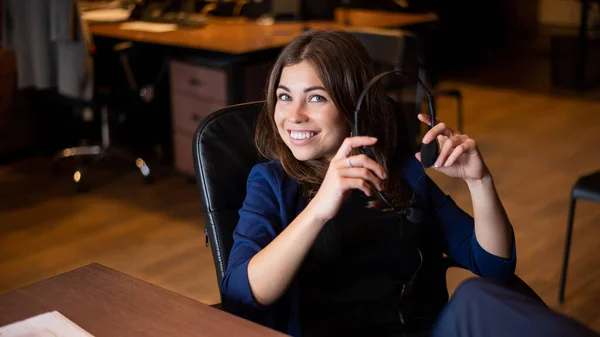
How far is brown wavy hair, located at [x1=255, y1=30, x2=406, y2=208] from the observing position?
62.3 inches

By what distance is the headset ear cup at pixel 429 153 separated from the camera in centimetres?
136

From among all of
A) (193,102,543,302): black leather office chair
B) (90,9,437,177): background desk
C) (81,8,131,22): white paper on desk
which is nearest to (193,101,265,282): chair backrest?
(193,102,543,302): black leather office chair

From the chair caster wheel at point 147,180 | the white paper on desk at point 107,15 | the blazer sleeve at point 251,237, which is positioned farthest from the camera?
the white paper on desk at point 107,15

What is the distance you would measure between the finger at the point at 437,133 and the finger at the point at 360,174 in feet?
0.39

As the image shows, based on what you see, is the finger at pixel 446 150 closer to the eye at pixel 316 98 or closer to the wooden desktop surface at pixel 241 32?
the eye at pixel 316 98

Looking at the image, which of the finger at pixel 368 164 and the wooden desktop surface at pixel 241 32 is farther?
the wooden desktop surface at pixel 241 32

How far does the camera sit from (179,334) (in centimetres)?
122

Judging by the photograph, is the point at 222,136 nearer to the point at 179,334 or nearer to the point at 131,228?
the point at 179,334

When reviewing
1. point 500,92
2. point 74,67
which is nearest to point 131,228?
point 74,67

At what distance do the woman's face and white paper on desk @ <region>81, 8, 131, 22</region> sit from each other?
10.6 feet

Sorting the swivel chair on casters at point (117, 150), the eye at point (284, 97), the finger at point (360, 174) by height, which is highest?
the eye at point (284, 97)

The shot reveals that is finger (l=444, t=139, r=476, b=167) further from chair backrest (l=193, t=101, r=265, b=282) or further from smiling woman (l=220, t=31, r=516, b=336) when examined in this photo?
chair backrest (l=193, t=101, r=265, b=282)

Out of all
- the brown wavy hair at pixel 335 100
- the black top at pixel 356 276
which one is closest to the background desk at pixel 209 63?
the brown wavy hair at pixel 335 100

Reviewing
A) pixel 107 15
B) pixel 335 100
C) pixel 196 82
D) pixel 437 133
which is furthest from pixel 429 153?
pixel 107 15
